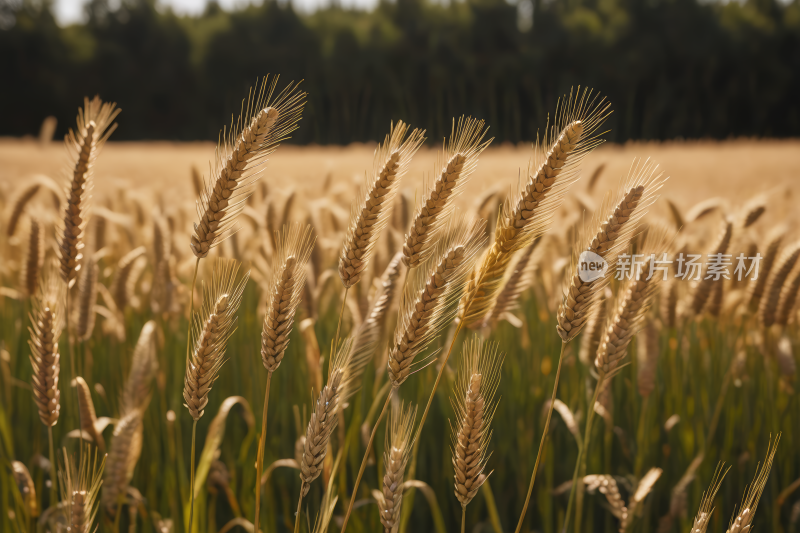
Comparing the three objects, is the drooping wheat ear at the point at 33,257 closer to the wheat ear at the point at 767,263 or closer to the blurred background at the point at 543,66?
the blurred background at the point at 543,66

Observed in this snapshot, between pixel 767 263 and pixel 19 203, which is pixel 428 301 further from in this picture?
pixel 19 203

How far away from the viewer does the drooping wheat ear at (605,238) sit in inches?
30.0

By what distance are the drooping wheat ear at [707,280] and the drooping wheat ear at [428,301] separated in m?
0.90

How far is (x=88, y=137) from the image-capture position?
95 centimetres

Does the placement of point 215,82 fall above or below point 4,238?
above

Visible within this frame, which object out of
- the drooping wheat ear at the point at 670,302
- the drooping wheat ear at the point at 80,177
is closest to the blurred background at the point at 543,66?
the drooping wheat ear at the point at 80,177

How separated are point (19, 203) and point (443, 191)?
5.83 feet

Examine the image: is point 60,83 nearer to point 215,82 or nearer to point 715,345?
point 215,82

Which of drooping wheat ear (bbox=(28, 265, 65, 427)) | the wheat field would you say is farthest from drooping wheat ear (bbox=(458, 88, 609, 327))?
drooping wheat ear (bbox=(28, 265, 65, 427))

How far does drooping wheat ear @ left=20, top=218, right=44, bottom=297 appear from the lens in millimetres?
1370

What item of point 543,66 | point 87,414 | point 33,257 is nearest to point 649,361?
point 87,414

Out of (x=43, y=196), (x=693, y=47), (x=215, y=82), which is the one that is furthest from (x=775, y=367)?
(x=215, y=82)

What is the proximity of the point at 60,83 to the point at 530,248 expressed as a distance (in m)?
19.6

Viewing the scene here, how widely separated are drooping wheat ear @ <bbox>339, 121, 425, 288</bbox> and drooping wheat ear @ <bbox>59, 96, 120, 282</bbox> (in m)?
0.41
